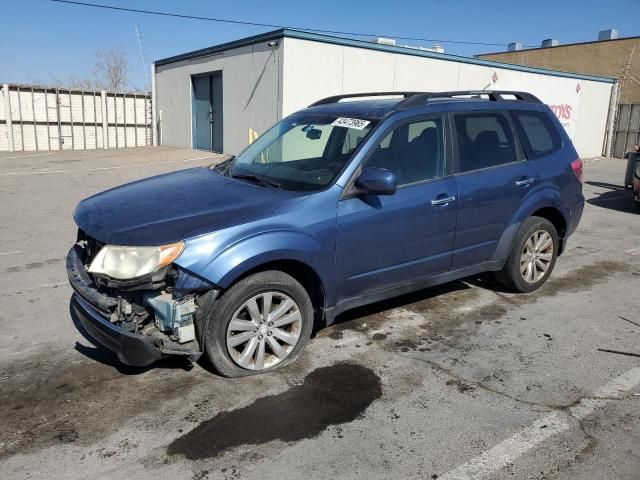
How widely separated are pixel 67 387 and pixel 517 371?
9.96 feet

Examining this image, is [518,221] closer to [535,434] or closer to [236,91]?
[535,434]

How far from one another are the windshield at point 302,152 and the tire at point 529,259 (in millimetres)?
1995

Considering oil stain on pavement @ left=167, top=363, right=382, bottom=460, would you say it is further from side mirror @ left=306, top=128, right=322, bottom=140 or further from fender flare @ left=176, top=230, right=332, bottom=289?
side mirror @ left=306, top=128, right=322, bottom=140

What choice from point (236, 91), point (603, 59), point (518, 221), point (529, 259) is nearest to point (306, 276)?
point (518, 221)

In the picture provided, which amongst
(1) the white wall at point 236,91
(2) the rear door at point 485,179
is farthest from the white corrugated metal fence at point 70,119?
(2) the rear door at point 485,179

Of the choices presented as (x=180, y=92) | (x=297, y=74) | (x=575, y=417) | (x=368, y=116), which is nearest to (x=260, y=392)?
(x=575, y=417)

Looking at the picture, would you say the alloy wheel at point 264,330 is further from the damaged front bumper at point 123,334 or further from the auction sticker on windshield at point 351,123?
the auction sticker on windshield at point 351,123

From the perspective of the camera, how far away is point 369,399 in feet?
11.1

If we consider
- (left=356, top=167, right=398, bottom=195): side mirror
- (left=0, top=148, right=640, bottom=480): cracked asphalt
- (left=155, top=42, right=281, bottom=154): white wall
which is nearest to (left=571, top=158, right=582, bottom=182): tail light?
(left=0, top=148, right=640, bottom=480): cracked asphalt

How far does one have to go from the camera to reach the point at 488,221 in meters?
4.71

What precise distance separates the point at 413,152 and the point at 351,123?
0.54 m

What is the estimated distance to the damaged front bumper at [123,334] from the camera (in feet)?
10.3

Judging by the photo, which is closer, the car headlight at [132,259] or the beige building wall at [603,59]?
the car headlight at [132,259]

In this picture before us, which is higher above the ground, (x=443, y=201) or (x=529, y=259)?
(x=443, y=201)
